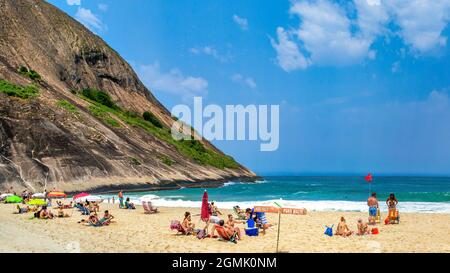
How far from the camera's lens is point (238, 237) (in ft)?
55.8

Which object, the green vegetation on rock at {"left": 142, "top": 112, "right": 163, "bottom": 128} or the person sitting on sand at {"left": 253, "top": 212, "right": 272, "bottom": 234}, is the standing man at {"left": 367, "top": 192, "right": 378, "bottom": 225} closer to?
the person sitting on sand at {"left": 253, "top": 212, "right": 272, "bottom": 234}

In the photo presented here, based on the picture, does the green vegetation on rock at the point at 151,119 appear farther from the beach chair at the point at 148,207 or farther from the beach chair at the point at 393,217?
the beach chair at the point at 393,217

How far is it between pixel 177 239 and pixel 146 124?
6447 centimetres

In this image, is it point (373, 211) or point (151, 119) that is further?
point (151, 119)

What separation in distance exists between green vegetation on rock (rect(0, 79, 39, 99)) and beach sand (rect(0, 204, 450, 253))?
36.7 meters

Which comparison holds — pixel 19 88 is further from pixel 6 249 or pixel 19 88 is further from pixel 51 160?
pixel 6 249

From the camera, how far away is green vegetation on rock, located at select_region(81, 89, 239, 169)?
228 ft

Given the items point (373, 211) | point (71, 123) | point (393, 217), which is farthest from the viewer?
point (71, 123)

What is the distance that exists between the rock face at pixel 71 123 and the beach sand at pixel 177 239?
2673 cm

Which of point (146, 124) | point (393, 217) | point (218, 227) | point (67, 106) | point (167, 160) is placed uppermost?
point (146, 124)

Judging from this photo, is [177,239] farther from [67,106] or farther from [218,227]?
[67,106]

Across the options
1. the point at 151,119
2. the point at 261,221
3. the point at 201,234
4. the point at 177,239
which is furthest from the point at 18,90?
the point at 201,234

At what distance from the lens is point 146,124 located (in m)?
80.0

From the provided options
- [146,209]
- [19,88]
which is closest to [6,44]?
[19,88]
